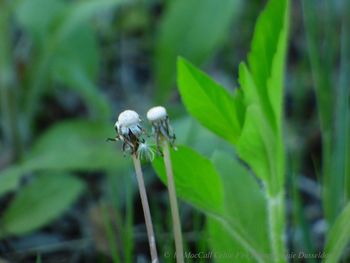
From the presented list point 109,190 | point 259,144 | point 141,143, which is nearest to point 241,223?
point 259,144

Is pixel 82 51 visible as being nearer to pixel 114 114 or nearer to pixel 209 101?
pixel 114 114

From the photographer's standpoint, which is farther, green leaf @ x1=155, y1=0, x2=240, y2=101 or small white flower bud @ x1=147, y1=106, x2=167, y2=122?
green leaf @ x1=155, y1=0, x2=240, y2=101

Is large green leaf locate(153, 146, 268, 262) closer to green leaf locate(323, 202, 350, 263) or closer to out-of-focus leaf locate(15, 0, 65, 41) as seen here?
green leaf locate(323, 202, 350, 263)

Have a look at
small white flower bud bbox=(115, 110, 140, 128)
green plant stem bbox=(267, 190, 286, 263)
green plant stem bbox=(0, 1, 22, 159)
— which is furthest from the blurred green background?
small white flower bud bbox=(115, 110, 140, 128)

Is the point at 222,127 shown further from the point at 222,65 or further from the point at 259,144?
the point at 222,65

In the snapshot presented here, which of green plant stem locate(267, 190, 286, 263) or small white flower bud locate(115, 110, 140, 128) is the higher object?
small white flower bud locate(115, 110, 140, 128)

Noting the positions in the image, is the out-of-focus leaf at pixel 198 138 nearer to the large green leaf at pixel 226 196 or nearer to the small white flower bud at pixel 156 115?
the large green leaf at pixel 226 196

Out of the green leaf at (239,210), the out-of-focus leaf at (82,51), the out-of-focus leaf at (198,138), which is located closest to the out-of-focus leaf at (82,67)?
the out-of-focus leaf at (82,51)
